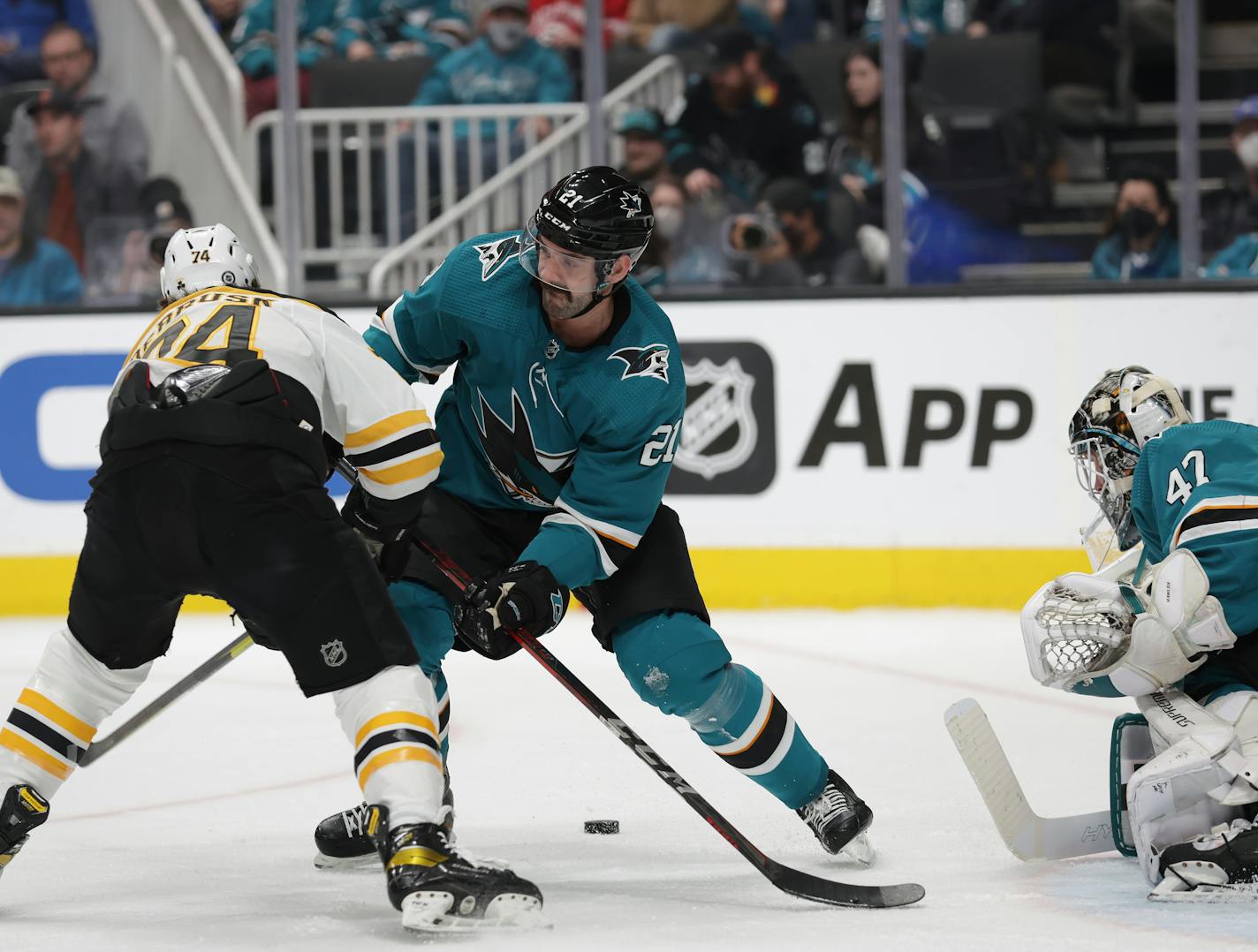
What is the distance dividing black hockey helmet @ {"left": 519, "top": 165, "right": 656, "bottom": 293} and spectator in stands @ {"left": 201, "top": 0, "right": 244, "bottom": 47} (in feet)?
10.2

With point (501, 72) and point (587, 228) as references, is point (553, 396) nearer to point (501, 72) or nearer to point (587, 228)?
point (587, 228)

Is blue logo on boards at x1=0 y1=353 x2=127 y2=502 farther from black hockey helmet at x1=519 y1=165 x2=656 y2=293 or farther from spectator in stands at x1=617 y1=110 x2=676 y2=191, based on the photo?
black hockey helmet at x1=519 y1=165 x2=656 y2=293

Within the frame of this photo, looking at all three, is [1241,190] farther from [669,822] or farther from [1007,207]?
[669,822]

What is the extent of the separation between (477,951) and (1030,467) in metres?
3.21

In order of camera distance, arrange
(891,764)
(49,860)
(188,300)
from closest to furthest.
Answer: (188,300) → (49,860) → (891,764)

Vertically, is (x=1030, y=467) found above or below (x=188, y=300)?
below

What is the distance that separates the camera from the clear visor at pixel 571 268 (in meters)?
2.51

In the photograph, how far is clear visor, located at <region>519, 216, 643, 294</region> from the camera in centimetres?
251

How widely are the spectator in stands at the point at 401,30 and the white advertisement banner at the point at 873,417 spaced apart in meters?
1.10

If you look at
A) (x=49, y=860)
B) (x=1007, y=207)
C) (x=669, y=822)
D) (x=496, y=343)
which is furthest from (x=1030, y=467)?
(x=49, y=860)

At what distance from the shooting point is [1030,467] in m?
5.03

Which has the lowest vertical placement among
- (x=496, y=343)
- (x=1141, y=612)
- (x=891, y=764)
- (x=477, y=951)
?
(x=891, y=764)

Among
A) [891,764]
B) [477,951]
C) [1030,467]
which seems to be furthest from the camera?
[1030,467]

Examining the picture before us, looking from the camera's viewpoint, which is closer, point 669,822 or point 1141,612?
point 1141,612
